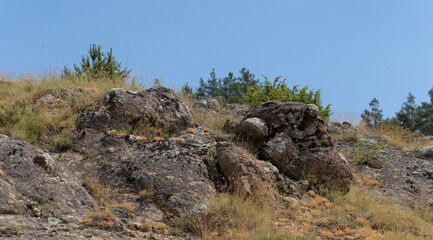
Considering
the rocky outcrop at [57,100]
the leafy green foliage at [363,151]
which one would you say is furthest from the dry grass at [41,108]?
the leafy green foliage at [363,151]

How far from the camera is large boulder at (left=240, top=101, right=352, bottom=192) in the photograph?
8.85 m

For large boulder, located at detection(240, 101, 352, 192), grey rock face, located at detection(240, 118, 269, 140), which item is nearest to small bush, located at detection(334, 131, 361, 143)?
large boulder, located at detection(240, 101, 352, 192)

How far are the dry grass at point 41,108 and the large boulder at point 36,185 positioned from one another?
59.8 inches

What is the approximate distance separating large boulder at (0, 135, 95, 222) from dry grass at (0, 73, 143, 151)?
1.52 metres

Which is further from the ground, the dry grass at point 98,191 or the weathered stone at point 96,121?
the weathered stone at point 96,121

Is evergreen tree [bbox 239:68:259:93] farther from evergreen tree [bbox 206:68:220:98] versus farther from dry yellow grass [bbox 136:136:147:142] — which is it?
dry yellow grass [bbox 136:136:147:142]

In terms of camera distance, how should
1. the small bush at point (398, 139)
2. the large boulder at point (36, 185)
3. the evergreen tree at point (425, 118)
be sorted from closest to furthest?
the large boulder at point (36, 185)
the small bush at point (398, 139)
the evergreen tree at point (425, 118)

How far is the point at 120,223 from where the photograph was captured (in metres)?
5.65

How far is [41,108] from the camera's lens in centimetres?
996

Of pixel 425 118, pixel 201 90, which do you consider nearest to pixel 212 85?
pixel 201 90

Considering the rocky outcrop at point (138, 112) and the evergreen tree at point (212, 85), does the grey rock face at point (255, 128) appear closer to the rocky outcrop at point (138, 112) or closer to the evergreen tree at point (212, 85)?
the rocky outcrop at point (138, 112)

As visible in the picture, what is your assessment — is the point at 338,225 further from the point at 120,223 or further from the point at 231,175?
the point at 120,223

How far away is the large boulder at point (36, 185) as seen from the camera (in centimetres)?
563

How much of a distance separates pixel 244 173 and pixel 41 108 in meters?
5.63
